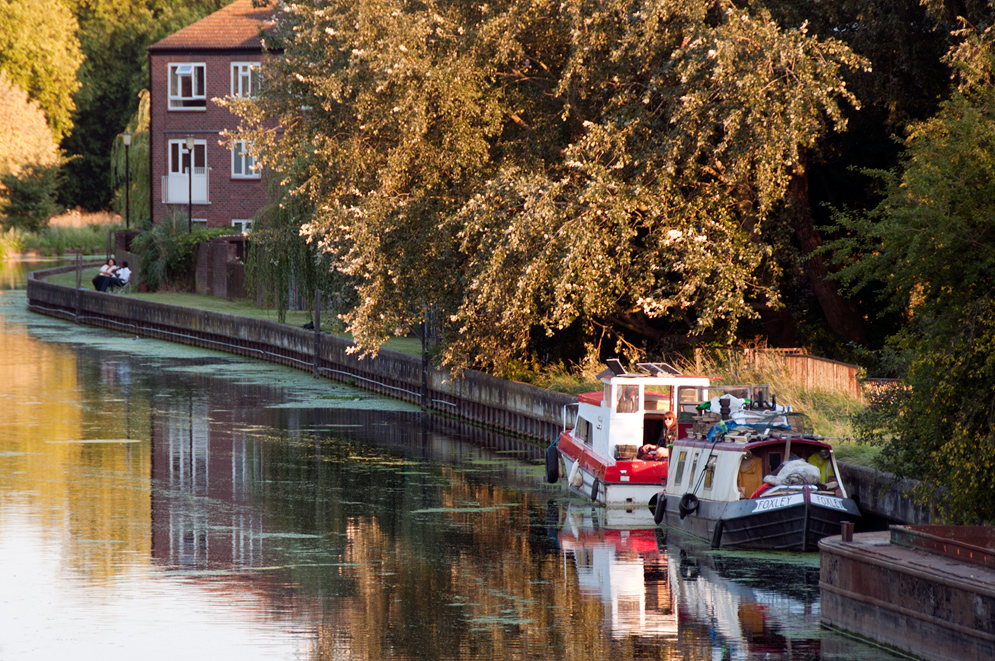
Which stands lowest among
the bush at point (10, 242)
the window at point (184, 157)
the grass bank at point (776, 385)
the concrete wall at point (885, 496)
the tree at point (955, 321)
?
the concrete wall at point (885, 496)

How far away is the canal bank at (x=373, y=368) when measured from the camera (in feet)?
64.5

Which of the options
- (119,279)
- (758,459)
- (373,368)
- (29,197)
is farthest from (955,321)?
(29,197)

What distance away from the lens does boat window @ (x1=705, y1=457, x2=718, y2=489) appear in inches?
775

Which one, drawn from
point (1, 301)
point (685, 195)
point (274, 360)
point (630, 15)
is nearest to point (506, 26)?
point (630, 15)

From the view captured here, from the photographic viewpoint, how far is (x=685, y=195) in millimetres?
27297

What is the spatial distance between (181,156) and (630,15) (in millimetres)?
47799

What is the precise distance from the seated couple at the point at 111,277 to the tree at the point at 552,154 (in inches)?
1195

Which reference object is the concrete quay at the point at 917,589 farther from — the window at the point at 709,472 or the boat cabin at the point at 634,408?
the boat cabin at the point at 634,408

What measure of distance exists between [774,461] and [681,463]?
2.02 m

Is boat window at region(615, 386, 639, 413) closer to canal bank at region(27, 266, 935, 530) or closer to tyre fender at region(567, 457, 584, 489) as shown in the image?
tyre fender at region(567, 457, 584, 489)

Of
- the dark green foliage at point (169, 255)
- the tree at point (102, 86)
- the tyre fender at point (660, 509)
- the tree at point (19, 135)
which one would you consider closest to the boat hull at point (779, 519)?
the tyre fender at point (660, 509)

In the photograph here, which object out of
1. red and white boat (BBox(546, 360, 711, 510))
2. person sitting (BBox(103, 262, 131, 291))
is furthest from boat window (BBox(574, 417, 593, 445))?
person sitting (BBox(103, 262, 131, 291))

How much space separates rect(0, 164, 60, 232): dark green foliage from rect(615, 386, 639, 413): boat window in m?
77.0

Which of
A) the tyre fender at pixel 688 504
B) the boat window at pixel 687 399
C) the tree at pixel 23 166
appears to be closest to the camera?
the tyre fender at pixel 688 504
